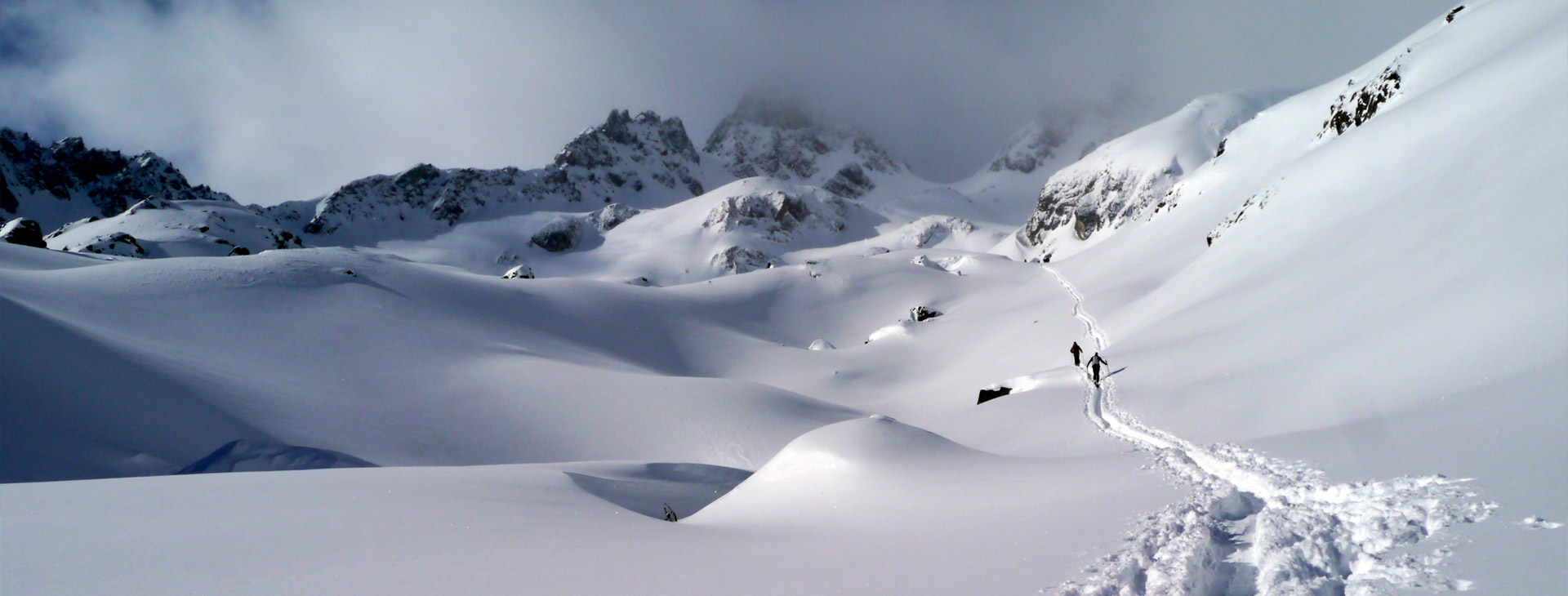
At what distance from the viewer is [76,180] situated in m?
161

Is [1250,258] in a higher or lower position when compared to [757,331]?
lower

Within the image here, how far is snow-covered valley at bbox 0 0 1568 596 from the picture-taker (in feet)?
18.6

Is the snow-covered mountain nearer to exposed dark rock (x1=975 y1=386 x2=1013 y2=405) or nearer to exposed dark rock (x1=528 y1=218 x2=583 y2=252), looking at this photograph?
exposed dark rock (x1=975 y1=386 x2=1013 y2=405)

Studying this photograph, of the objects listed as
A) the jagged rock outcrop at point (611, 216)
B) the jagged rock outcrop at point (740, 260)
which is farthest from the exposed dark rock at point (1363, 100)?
the jagged rock outcrop at point (611, 216)

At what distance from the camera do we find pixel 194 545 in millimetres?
6336

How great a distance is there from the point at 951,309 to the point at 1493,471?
61565 mm

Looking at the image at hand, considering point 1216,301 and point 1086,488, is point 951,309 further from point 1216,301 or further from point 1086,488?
point 1086,488

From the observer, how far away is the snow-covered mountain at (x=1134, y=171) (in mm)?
108812

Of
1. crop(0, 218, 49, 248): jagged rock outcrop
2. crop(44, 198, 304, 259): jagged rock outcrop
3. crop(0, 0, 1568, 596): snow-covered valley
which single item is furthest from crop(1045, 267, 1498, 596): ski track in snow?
crop(44, 198, 304, 259): jagged rock outcrop

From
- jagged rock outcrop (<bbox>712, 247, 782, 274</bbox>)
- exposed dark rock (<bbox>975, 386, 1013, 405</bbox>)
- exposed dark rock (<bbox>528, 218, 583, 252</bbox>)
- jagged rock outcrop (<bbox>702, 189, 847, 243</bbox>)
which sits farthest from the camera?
jagged rock outcrop (<bbox>702, 189, 847, 243</bbox>)

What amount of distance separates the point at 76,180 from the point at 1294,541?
9527 inches

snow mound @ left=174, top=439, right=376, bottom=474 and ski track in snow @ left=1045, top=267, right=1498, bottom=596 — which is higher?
snow mound @ left=174, top=439, right=376, bottom=474

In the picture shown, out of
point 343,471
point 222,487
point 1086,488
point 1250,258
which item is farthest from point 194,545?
point 1250,258

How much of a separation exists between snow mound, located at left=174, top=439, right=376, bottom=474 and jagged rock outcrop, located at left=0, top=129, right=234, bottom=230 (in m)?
177
